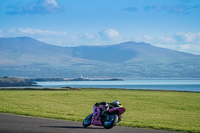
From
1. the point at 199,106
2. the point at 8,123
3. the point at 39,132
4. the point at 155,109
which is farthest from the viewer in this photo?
the point at 199,106

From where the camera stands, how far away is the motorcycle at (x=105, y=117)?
1683 centimetres

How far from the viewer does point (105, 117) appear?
17312 mm

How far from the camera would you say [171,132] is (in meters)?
16.4

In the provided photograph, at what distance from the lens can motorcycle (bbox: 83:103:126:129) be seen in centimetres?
1683

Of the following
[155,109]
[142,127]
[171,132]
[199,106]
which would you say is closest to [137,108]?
[155,109]

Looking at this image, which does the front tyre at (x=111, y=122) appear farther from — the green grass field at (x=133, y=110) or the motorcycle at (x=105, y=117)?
the green grass field at (x=133, y=110)

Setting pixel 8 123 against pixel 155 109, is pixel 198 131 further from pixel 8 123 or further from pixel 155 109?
pixel 155 109

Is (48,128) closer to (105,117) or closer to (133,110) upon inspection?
(105,117)

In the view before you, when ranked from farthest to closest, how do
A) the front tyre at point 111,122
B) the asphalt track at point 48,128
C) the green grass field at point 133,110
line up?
the green grass field at point 133,110 < the front tyre at point 111,122 < the asphalt track at point 48,128

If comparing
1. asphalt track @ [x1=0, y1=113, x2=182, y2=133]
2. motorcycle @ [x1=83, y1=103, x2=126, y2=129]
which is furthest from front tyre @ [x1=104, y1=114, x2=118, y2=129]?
asphalt track @ [x1=0, y1=113, x2=182, y2=133]

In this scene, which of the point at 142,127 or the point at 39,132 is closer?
the point at 39,132

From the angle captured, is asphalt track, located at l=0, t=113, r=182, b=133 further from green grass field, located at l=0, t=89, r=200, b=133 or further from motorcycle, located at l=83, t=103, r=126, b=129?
green grass field, located at l=0, t=89, r=200, b=133

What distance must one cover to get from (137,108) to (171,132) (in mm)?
19393

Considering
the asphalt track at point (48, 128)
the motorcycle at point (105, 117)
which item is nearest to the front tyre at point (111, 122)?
the motorcycle at point (105, 117)
